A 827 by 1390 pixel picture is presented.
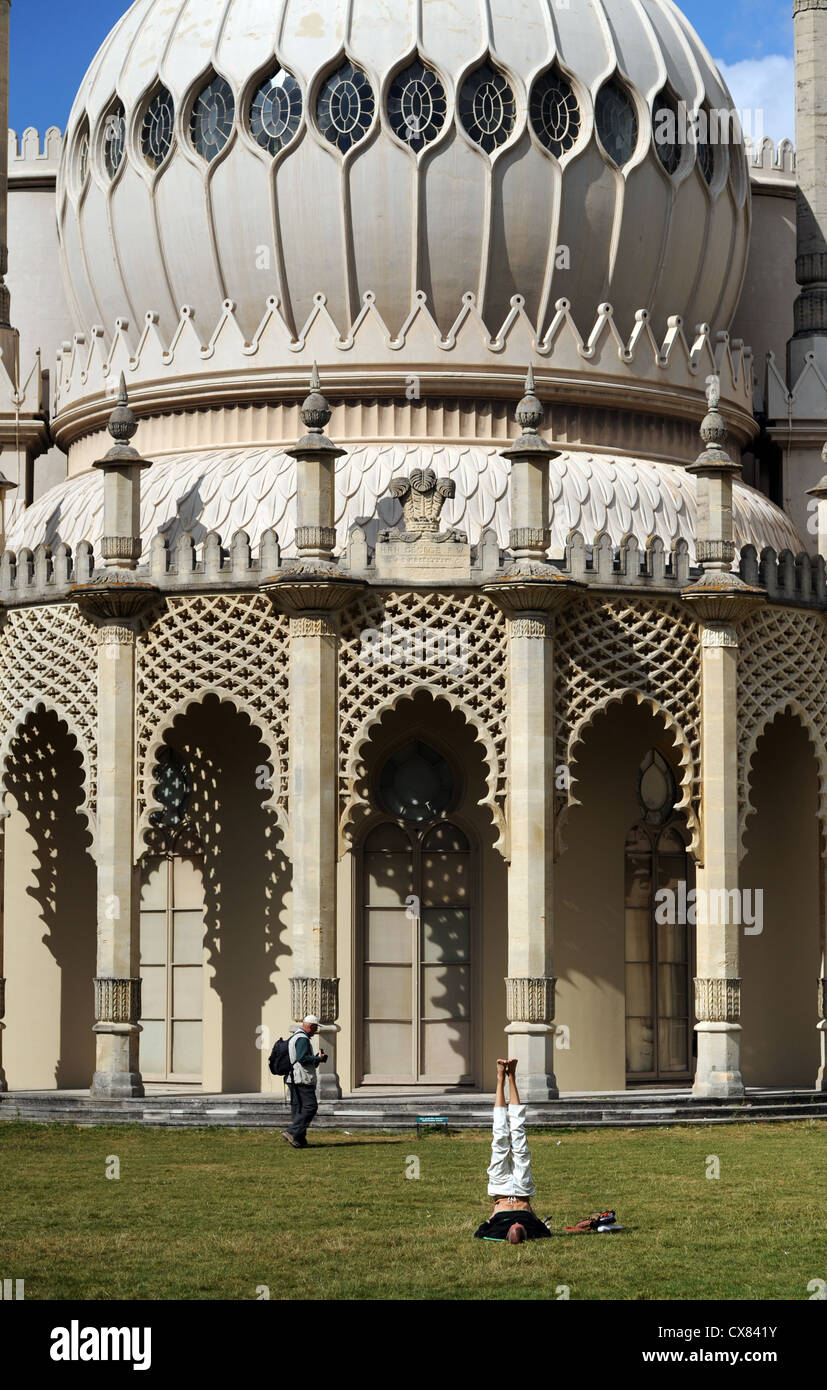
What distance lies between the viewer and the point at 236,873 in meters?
25.1

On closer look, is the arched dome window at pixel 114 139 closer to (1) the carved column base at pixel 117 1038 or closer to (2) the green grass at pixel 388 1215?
(1) the carved column base at pixel 117 1038

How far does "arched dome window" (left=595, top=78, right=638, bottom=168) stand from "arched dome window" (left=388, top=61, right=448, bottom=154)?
1.82 m

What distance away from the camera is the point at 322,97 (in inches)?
1029

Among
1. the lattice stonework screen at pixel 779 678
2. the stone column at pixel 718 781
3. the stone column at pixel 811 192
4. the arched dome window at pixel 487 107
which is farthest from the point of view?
the stone column at pixel 811 192

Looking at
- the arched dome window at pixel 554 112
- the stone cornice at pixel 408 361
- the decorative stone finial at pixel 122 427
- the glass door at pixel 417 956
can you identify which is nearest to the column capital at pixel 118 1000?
the glass door at pixel 417 956

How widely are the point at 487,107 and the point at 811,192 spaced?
16.4ft

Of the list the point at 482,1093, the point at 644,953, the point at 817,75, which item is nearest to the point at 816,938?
the point at 644,953

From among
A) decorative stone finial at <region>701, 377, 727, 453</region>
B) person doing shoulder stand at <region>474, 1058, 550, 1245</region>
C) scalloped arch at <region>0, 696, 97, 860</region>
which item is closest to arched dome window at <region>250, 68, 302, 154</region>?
decorative stone finial at <region>701, 377, 727, 453</region>

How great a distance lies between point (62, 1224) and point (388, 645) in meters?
9.37

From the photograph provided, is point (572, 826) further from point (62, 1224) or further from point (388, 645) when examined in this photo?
point (62, 1224)

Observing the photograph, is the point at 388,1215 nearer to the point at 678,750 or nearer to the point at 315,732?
the point at 315,732

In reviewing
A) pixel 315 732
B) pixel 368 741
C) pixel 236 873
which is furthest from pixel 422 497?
pixel 236 873

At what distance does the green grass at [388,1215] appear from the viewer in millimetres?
12445

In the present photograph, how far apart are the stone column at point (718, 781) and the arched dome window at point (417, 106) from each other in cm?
495
